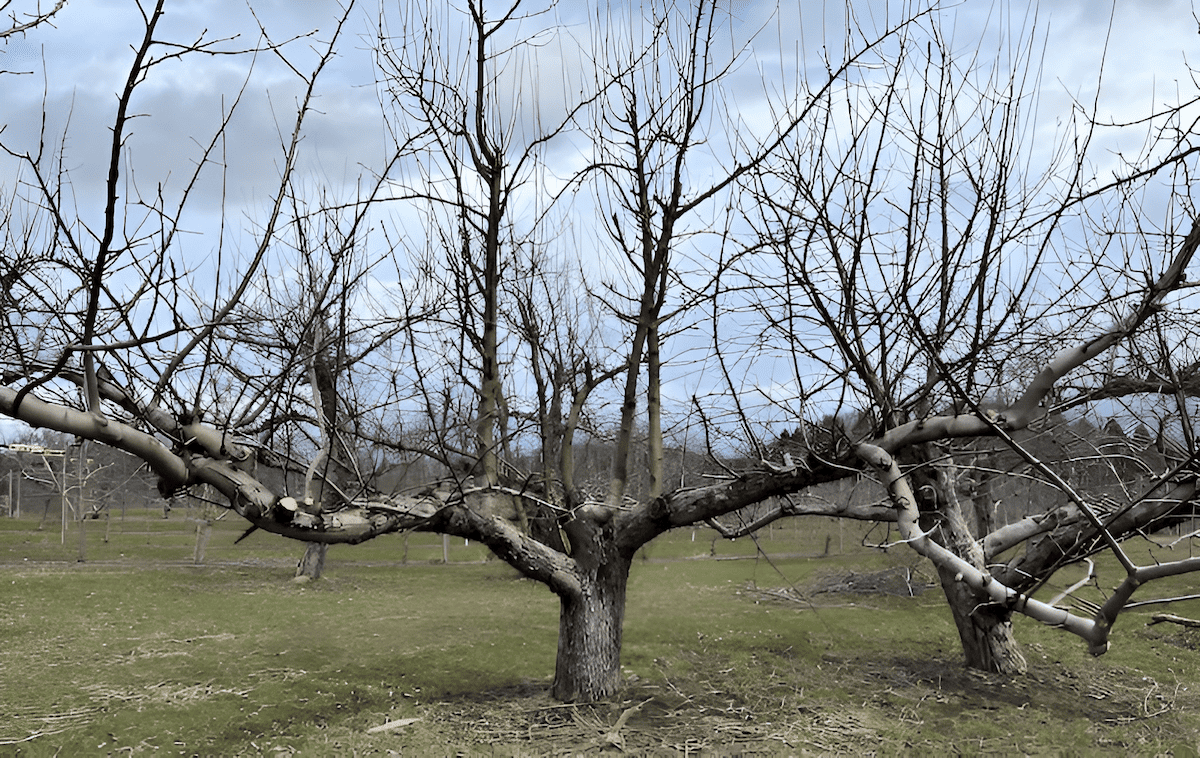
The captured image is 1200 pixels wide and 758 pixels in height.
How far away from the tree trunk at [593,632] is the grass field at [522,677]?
227 millimetres

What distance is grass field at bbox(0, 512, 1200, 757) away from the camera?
21.8 feet

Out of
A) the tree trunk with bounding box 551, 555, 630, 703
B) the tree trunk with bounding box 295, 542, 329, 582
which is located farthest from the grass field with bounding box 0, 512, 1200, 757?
the tree trunk with bounding box 295, 542, 329, 582

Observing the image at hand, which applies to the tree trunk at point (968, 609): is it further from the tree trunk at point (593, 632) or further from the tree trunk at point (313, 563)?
the tree trunk at point (313, 563)

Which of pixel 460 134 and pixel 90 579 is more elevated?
pixel 460 134

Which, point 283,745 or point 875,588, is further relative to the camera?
point 875,588

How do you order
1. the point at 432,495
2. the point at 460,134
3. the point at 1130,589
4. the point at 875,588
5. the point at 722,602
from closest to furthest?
1. the point at 1130,589
2. the point at 460,134
3. the point at 432,495
4. the point at 722,602
5. the point at 875,588

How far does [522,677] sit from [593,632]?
72.8 inches

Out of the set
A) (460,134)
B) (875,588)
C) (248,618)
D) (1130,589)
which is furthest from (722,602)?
(1130,589)

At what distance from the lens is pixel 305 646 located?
10.4 metres

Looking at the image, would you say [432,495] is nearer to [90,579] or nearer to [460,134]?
[460,134]

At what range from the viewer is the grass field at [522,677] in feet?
21.8

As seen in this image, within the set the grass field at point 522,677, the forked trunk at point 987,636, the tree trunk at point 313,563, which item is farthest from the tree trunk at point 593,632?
the tree trunk at point 313,563

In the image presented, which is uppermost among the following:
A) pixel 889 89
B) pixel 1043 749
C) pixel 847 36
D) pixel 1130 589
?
pixel 847 36

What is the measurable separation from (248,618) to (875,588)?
1141 cm
